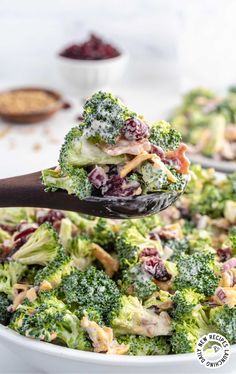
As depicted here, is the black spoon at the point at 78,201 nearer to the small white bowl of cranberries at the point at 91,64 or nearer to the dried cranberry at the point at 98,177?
the dried cranberry at the point at 98,177

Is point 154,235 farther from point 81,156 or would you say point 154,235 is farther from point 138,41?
point 138,41

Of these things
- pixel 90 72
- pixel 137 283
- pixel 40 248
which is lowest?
pixel 137 283

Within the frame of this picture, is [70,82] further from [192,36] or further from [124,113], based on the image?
[124,113]

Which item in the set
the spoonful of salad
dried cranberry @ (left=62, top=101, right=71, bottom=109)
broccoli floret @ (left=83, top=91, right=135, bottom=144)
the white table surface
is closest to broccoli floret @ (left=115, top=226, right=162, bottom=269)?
the spoonful of salad

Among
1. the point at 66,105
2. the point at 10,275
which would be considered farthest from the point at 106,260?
the point at 66,105

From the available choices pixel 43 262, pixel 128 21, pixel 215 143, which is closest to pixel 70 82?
pixel 128 21

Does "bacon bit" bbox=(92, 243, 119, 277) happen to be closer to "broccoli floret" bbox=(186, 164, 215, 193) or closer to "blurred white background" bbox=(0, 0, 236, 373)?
"broccoli floret" bbox=(186, 164, 215, 193)

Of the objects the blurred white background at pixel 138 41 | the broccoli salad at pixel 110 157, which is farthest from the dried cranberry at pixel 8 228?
the blurred white background at pixel 138 41
